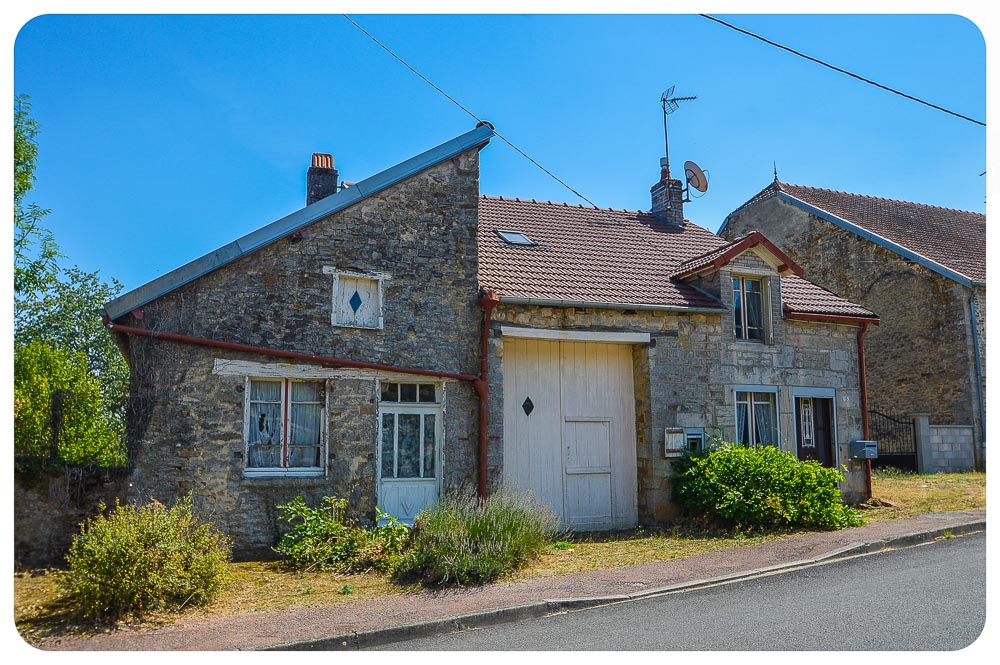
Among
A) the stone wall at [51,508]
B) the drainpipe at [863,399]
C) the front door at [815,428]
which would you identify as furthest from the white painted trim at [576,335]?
the stone wall at [51,508]

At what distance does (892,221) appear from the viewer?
2136 cm

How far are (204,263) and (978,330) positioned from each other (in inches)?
678

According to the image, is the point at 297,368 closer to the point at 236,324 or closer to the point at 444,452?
the point at 236,324

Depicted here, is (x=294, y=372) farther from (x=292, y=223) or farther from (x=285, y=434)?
(x=292, y=223)

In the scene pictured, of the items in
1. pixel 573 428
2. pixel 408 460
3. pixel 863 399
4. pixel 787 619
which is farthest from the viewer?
pixel 863 399

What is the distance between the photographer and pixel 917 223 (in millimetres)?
21672

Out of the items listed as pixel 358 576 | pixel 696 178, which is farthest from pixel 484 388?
pixel 696 178

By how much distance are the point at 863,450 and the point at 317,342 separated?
967 centimetres

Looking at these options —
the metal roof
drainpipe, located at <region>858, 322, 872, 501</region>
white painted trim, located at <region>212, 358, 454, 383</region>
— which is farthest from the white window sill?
drainpipe, located at <region>858, 322, 872, 501</region>

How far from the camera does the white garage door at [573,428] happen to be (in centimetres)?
1190

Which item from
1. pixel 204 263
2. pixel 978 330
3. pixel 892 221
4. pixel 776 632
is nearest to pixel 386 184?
pixel 204 263

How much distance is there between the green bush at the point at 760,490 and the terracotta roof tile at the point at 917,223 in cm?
978

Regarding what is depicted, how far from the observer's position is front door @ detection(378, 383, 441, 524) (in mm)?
10680

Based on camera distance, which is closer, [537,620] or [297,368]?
[537,620]
